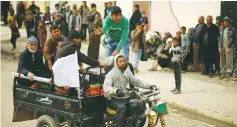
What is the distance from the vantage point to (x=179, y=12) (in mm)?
17141

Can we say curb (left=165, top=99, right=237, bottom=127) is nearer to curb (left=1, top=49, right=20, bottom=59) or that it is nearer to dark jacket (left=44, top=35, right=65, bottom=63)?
dark jacket (left=44, top=35, right=65, bottom=63)

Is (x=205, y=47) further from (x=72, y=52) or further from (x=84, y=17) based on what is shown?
(x=84, y=17)

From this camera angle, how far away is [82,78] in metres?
7.59

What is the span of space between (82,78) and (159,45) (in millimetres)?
9625

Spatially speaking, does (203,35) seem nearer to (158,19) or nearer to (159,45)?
(159,45)

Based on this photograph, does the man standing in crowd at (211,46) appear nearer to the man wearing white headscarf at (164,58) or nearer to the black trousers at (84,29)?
the man wearing white headscarf at (164,58)

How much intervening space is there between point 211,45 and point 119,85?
7417mm

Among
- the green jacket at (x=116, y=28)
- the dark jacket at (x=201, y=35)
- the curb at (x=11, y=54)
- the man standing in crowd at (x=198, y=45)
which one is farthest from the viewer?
the curb at (x=11, y=54)

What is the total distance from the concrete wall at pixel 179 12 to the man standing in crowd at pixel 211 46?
1207 millimetres

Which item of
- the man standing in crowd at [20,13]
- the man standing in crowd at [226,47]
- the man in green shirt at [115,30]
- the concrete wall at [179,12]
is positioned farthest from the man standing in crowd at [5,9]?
the man in green shirt at [115,30]

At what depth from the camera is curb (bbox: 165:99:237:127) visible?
32.6 ft

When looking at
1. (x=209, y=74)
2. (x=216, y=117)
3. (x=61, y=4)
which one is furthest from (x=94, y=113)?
(x=61, y=4)

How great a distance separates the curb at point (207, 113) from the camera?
9.93 meters

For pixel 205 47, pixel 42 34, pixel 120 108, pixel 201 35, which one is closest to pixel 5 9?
pixel 42 34
